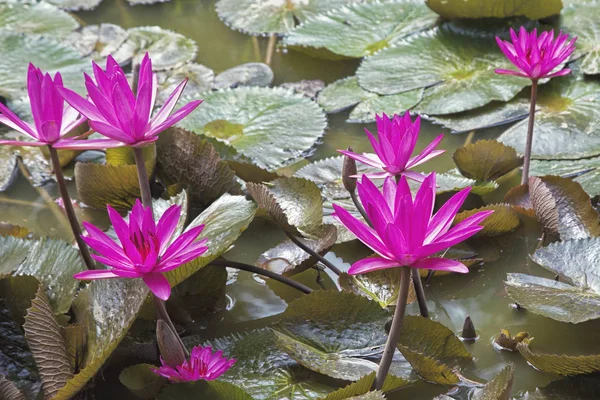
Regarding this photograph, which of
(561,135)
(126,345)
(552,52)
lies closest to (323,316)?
(126,345)

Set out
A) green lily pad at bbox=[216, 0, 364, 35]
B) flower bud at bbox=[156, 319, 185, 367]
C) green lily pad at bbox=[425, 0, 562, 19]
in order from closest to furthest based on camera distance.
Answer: flower bud at bbox=[156, 319, 185, 367] < green lily pad at bbox=[425, 0, 562, 19] < green lily pad at bbox=[216, 0, 364, 35]

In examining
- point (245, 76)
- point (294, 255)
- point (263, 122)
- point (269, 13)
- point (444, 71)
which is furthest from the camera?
point (269, 13)

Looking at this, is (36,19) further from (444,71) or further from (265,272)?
(265,272)

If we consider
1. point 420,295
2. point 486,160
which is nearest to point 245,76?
point 486,160

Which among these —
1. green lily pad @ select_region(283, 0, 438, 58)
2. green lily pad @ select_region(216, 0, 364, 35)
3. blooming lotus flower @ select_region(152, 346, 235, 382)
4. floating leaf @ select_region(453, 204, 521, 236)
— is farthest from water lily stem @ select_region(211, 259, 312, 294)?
green lily pad @ select_region(216, 0, 364, 35)

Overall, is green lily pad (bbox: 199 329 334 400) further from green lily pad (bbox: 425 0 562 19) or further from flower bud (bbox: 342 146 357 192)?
green lily pad (bbox: 425 0 562 19)

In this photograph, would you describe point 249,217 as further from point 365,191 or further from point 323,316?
point 365,191
